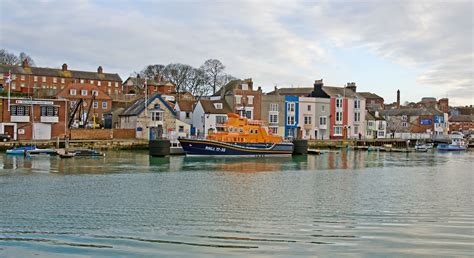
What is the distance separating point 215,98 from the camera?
68.2 meters

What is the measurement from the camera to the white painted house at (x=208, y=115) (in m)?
61.3

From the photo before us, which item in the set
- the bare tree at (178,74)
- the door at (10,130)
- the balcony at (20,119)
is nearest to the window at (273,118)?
the balcony at (20,119)

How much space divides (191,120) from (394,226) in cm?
5173

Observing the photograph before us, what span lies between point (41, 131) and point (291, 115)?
32538mm

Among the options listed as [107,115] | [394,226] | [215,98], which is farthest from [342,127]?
[394,226]

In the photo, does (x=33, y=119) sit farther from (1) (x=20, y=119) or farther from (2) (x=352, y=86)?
(2) (x=352, y=86)

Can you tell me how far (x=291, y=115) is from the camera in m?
68.6

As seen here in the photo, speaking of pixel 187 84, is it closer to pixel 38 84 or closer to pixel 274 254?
pixel 38 84

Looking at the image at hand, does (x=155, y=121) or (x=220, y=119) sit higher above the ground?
(x=220, y=119)

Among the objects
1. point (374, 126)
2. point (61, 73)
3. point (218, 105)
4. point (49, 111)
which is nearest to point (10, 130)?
point (49, 111)

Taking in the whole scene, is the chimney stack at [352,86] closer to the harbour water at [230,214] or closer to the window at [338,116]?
the window at [338,116]

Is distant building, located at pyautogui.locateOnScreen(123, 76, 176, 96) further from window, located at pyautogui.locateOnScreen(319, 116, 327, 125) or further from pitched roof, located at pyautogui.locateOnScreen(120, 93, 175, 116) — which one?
window, located at pyautogui.locateOnScreen(319, 116, 327, 125)

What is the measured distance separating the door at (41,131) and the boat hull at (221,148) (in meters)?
16.7

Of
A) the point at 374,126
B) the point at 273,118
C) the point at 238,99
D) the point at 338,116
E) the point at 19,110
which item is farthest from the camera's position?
the point at 374,126
